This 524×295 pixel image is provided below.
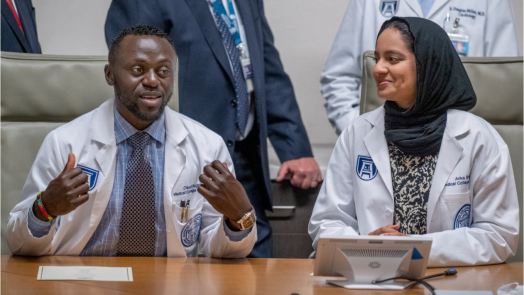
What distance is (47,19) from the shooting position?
3.68 metres

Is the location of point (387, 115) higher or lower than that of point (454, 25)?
lower

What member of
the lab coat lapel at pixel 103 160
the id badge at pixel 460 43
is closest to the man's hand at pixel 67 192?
the lab coat lapel at pixel 103 160

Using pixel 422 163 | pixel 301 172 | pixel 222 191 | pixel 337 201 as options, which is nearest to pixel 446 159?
pixel 422 163

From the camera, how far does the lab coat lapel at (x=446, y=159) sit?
174 centimetres

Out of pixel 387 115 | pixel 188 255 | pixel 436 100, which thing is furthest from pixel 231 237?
pixel 436 100

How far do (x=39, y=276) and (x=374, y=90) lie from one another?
4.24 feet

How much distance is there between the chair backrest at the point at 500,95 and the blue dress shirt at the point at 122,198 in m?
0.78

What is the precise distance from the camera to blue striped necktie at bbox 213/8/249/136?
2424 mm

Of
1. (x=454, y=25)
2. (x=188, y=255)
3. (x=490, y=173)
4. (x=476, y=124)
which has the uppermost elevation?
(x=454, y=25)

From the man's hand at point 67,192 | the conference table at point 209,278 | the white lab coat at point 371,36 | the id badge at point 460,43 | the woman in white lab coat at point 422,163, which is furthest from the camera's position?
the white lab coat at point 371,36

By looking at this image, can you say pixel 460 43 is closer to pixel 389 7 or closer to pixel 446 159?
pixel 389 7

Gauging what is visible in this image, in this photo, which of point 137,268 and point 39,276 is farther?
point 137,268

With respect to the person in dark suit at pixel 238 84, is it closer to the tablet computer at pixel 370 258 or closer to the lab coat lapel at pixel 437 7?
the lab coat lapel at pixel 437 7

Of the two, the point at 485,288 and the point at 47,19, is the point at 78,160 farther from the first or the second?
the point at 47,19
